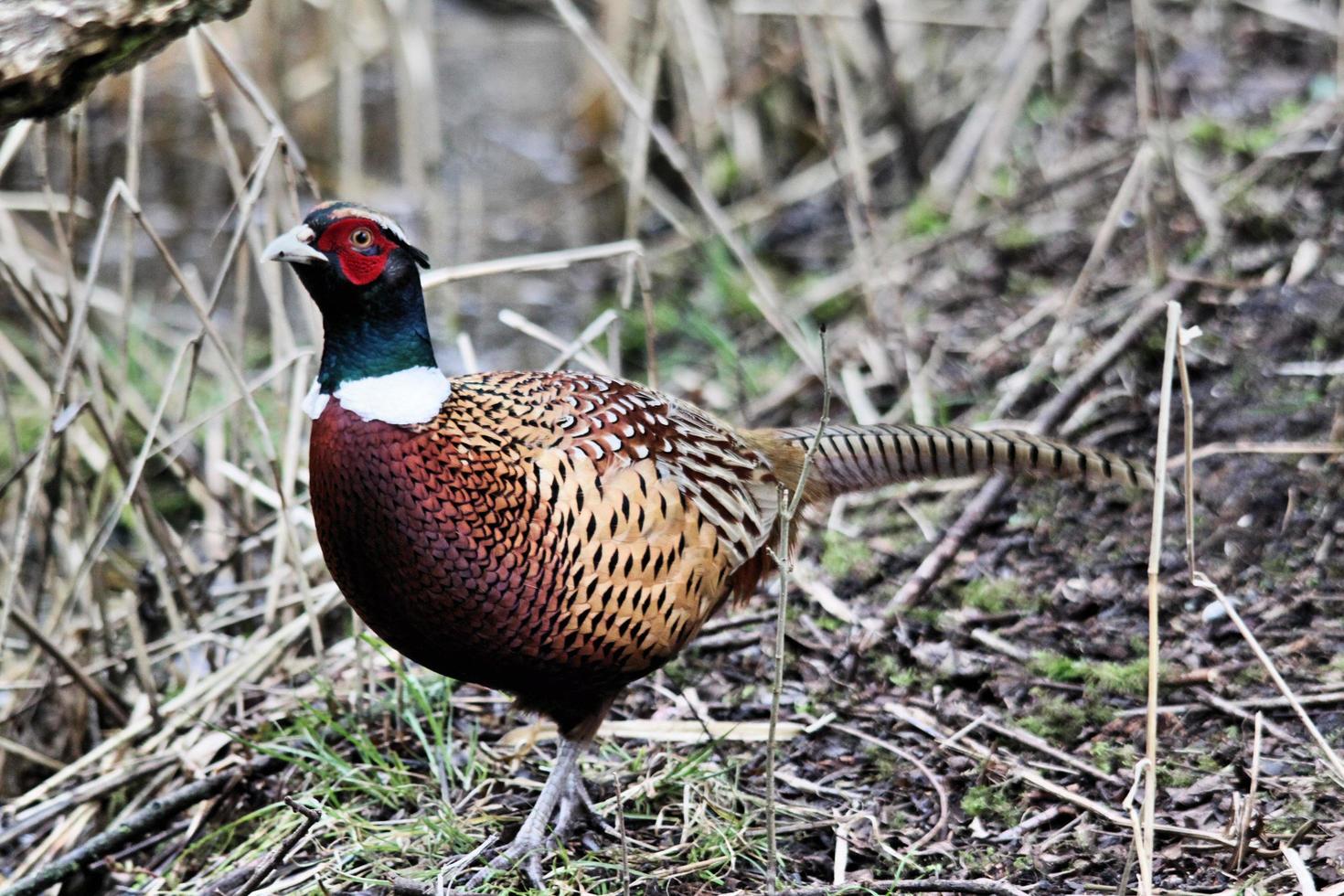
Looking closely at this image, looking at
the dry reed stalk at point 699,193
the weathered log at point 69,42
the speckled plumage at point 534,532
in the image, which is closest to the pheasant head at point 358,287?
the speckled plumage at point 534,532

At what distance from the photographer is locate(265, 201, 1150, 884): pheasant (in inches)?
112

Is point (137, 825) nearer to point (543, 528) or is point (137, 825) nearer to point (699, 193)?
point (543, 528)

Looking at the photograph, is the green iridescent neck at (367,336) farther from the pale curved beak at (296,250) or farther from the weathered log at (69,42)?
the weathered log at (69,42)

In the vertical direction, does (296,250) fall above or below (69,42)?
below

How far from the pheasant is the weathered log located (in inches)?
18.6

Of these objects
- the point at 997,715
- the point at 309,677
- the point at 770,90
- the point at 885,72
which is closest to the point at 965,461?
the point at 997,715

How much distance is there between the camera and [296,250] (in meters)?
2.81

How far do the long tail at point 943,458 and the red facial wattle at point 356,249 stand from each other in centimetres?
120

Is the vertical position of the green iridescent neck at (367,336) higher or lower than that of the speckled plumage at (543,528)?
higher

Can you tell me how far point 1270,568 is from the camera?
395cm

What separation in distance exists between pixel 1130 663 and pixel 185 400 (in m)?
2.61

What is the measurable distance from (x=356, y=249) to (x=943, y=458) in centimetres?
151

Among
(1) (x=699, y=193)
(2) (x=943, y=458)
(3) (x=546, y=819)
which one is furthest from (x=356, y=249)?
(1) (x=699, y=193)

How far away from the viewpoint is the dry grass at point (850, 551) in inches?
130
